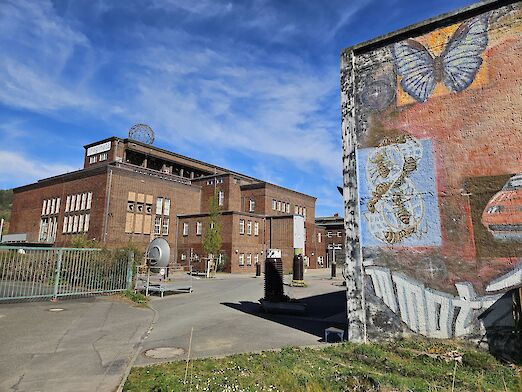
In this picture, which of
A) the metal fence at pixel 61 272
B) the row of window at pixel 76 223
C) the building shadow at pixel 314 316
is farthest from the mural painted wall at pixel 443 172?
the row of window at pixel 76 223

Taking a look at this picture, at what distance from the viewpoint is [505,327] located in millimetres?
Result: 6406

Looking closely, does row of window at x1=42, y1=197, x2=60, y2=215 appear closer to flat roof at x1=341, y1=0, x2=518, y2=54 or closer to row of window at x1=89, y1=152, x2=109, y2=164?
row of window at x1=89, y1=152, x2=109, y2=164

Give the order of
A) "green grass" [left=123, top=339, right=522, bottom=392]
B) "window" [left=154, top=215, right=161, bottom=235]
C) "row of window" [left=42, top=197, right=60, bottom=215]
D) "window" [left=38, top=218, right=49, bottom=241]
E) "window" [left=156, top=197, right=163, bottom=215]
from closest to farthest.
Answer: "green grass" [left=123, top=339, right=522, bottom=392]
"window" [left=154, top=215, right=161, bottom=235]
"window" [left=156, top=197, right=163, bottom=215]
"row of window" [left=42, top=197, right=60, bottom=215]
"window" [left=38, top=218, right=49, bottom=241]

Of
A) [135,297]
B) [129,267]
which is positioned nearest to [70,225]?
[129,267]

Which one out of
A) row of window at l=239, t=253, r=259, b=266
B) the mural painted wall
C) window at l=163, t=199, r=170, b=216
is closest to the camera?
the mural painted wall

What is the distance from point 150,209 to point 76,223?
7.91 metres

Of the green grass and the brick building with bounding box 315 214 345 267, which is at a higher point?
the brick building with bounding box 315 214 345 267

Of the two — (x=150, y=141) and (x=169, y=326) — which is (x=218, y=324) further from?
(x=150, y=141)

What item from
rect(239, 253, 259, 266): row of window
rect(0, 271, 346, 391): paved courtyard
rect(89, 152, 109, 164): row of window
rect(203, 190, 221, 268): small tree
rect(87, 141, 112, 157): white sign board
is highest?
rect(87, 141, 112, 157): white sign board

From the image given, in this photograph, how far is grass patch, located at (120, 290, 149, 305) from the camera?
13.9 metres

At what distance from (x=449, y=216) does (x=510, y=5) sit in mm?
4669

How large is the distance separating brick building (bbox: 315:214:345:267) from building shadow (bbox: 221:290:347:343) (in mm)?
39295

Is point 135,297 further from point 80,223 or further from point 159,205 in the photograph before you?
point 159,205

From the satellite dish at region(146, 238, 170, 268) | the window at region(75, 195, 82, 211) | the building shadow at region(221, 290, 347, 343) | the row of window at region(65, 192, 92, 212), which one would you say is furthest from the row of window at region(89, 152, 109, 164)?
the building shadow at region(221, 290, 347, 343)
